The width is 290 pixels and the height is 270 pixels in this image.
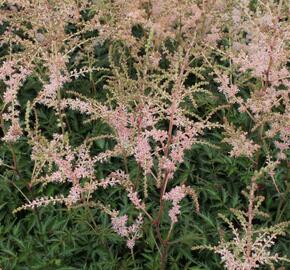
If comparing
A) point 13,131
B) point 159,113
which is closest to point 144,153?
point 159,113

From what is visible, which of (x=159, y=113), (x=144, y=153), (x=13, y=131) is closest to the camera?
(x=144, y=153)

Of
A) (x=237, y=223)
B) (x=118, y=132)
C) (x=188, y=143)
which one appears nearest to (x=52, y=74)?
(x=118, y=132)

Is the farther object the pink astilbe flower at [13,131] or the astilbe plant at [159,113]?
the pink astilbe flower at [13,131]

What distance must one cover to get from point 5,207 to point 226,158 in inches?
104

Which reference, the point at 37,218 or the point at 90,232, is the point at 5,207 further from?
the point at 90,232

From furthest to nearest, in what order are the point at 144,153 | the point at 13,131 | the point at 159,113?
the point at 13,131 < the point at 159,113 < the point at 144,153

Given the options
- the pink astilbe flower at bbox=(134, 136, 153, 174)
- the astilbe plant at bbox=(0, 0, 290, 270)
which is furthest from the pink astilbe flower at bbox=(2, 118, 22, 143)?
the pink astilbe flower at bbox=(134, 136, 153, 174)

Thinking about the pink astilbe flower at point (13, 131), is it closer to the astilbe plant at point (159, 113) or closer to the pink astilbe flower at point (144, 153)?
the astilbe plant at point (159, 113)

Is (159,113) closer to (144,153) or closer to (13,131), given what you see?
(144,153)

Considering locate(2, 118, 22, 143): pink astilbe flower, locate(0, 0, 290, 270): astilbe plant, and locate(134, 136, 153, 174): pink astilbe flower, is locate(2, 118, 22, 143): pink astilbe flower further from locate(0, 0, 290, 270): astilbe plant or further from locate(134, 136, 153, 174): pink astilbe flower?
locate(134, 136, 153, 174): pink astilbe flower

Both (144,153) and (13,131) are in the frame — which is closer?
(144,153)

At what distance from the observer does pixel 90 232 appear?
198 inches

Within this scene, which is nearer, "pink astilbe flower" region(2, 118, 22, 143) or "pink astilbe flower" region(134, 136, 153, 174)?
"pink astilbe flower" region(134, 136, 153, 174)

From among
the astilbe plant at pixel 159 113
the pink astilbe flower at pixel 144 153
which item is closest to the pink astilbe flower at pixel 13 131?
the astilbe plant at pixel 159 113
